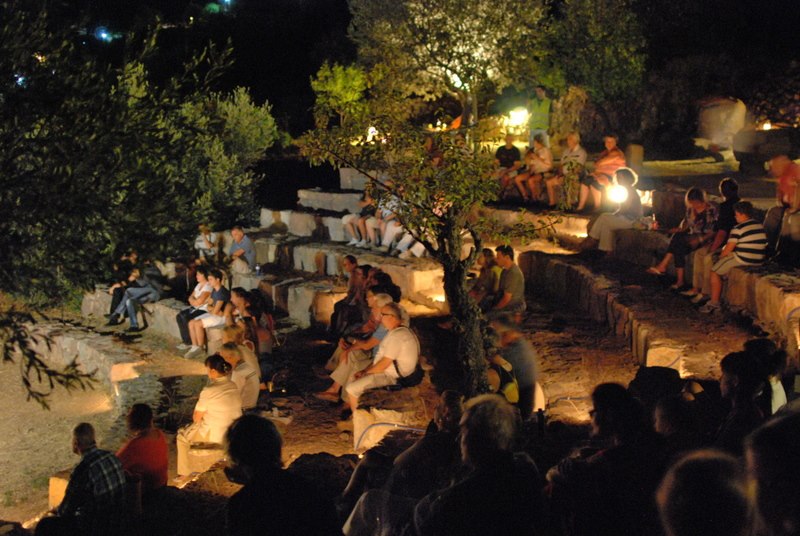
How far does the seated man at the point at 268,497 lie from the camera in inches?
122

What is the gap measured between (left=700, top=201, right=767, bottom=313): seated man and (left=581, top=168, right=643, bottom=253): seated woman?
263 centimetres

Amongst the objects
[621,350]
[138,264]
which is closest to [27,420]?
[138,264]

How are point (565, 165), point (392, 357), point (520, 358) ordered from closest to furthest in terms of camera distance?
point (520, 358)
point (392, 357)
point (565, 165)

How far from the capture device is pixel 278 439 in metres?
3.32

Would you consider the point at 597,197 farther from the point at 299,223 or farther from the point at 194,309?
the point at 194,309

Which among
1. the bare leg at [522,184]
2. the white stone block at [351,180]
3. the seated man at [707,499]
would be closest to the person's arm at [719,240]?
the bare leg at [522,184]

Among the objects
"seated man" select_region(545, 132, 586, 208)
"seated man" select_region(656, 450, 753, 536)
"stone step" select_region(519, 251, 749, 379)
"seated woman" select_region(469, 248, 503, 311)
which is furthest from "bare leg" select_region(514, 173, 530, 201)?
"seated man" select_region(656, 450, 753, 536)

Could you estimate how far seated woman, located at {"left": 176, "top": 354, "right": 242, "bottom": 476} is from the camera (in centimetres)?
713

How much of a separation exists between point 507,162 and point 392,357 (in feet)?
26.3

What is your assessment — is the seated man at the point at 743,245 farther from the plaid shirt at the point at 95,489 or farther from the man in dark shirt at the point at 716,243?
the plaid shirt at the point at 95,489

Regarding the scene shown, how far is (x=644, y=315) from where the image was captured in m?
8.55

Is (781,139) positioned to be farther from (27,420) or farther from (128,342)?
(27,420)

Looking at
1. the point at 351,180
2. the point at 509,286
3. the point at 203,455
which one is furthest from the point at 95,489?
the point at 351,180

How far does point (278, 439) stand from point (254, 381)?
492 cm
